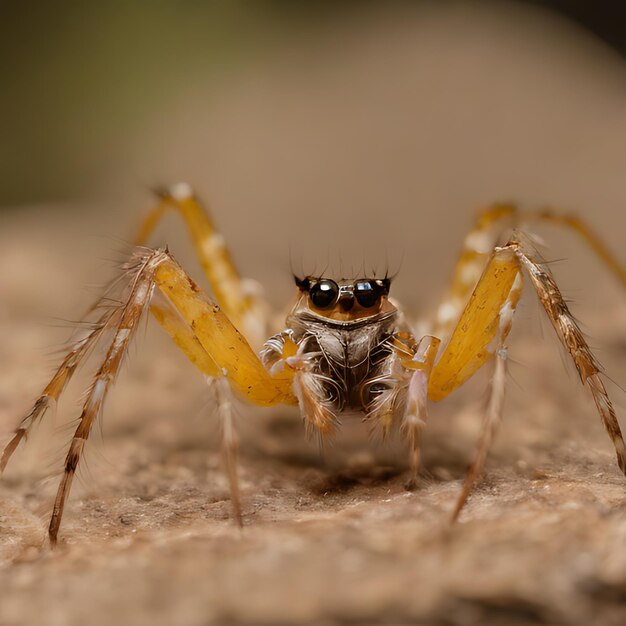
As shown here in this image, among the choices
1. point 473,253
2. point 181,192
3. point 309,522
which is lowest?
point 309,522

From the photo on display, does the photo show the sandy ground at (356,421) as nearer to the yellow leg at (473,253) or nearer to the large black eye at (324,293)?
the yellow leg at (473,253)

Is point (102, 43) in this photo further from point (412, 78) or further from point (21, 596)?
point (21, 596)

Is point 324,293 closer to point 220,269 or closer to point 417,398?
point 417,398

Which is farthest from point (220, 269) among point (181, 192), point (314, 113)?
point (314, 113)

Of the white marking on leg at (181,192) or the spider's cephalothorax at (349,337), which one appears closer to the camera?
the spider's cephalothorax at (349,337)

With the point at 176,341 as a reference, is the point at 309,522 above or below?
below

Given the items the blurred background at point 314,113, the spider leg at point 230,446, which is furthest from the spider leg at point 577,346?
the blurred background at point 314,113

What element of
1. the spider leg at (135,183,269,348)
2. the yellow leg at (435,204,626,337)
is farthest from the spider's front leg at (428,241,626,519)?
the spider leg at (135,183,269,348)
